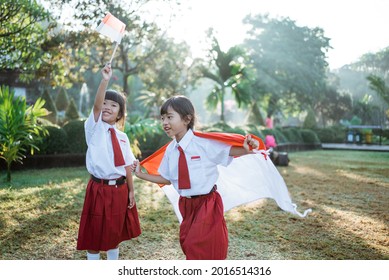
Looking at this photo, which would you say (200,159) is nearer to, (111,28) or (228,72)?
(111,28)

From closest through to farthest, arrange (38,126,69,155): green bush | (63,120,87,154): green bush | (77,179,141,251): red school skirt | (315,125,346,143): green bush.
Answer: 1. (77,179,141,251): red school skirt
2. (315,125,346,143): green bush
3. (38,126,69,155): green bush
4. (63,120,87,154): green bush

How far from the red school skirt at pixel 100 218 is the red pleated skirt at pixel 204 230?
455mm

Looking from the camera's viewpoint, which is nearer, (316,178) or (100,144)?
(100,144)

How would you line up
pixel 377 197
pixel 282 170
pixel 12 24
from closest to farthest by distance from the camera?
pixel 377 197, pixel 12 24, pixel 282 170

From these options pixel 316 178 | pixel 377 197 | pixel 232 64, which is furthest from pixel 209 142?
pixel 232 64

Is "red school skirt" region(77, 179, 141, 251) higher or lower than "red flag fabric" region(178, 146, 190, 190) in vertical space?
lower

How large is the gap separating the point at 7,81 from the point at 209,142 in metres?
5.21

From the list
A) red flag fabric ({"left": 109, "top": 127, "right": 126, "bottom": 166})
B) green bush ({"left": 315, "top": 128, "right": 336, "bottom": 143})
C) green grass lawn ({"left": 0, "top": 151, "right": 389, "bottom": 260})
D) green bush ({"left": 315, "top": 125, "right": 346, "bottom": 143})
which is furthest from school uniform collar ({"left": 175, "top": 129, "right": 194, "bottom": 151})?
green bush ({"left": 315, "top": 128, "right": 336, "bottom": 143})

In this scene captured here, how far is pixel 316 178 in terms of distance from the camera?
19.4ft

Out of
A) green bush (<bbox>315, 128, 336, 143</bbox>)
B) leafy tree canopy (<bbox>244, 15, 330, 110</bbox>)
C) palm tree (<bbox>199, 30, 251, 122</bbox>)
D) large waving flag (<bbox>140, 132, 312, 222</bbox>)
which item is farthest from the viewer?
palm tree (<bbox>199, 30, 251, 122</bbox>)

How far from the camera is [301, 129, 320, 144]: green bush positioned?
23.9 ft

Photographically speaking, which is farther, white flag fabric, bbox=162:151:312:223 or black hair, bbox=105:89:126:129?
white flag fabric, bbox=162:151:312:223

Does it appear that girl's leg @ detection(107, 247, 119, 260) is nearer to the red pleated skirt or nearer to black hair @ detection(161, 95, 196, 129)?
the red pleated skirt
